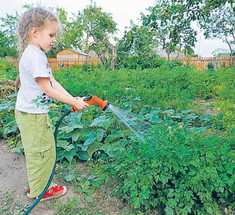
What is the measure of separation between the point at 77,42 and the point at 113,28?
2108cm

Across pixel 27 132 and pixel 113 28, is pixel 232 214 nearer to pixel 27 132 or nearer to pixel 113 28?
pixel 27 132

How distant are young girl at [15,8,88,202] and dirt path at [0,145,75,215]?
143 mm

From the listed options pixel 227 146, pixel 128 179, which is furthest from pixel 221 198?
pixel 128 179

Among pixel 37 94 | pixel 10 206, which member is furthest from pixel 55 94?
pixel 10 206

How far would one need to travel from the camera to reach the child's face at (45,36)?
1937mm

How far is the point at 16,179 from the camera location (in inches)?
105

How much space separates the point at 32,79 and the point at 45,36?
368 mm

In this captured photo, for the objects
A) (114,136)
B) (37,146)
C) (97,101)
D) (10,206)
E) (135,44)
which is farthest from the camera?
(135,44)

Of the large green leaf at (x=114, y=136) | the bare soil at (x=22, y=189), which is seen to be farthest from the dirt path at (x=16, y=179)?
the large green leaf at (x=114, y=136)

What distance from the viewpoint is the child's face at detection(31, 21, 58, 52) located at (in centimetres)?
194

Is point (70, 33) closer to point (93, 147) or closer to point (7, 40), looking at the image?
point (7, 40)

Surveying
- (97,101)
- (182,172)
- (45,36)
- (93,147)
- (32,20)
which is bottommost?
(93,147)

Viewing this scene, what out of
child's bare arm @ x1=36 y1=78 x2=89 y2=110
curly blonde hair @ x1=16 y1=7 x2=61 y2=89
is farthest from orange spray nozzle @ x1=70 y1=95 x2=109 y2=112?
curly blonde hair @ x1=16 y1=7 x2=61 y2=89

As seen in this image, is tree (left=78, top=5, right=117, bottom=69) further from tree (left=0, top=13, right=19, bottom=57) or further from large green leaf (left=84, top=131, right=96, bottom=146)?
tree (left=0, top=13, right=19, bottom=57)
